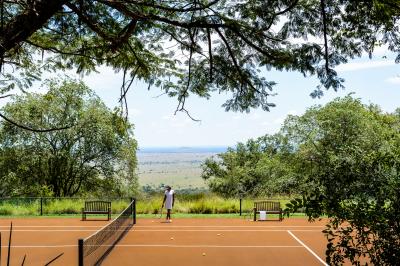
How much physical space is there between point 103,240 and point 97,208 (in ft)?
33.3

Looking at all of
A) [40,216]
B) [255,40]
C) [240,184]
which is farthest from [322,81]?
[240,184]

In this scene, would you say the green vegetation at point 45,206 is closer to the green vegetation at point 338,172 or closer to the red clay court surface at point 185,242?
the red clay court surface at point 185,242

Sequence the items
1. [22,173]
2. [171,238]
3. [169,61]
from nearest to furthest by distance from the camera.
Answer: [169,61], [171,238], [22,173]

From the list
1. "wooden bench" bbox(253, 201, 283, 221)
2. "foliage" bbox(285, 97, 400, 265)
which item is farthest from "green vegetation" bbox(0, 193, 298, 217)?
"foliage" bbox(285, 97, 400, 265)

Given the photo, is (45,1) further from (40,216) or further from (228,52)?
(40,216)

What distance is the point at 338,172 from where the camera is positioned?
618 cm

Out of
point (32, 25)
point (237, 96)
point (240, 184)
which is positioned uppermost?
point (32, 25)

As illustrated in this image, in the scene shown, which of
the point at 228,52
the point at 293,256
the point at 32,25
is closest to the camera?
the point at 32,25

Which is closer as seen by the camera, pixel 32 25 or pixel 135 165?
pixel 32 25

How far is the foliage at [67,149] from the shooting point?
41594 millimetres

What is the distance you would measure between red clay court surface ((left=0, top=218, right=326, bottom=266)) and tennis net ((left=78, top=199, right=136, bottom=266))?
277 millimetres

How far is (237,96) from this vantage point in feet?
31.4

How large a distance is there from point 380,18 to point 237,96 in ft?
10.1

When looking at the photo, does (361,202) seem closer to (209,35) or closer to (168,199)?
(209,35)
